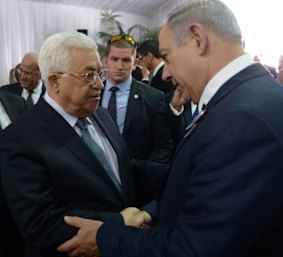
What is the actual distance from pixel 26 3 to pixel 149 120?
21.1 feet

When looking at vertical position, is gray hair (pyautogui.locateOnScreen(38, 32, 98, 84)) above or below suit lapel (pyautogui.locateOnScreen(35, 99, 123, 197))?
above

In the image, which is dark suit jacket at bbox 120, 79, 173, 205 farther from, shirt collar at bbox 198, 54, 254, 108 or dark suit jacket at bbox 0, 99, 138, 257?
shirt collar at bbox 198, 54, 254, 108

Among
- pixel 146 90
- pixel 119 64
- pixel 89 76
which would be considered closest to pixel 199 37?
pixel 89 76

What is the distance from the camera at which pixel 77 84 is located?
1457 millimetres

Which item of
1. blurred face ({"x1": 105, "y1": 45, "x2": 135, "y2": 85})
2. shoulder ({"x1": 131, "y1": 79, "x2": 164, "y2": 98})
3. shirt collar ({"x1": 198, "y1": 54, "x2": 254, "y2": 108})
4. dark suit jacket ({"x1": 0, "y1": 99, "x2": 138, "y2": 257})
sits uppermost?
shirt collar ({"x1": 198, "y1": 54, "x2": 254, "y2": 108})

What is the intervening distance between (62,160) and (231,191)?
680mm

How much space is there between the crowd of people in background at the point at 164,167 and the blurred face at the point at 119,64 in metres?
0.82

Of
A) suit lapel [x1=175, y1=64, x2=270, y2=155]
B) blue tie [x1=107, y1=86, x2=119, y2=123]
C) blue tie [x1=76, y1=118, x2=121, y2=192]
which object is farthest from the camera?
blue tie [x1=107, y1=86, x2=119, y2=123]

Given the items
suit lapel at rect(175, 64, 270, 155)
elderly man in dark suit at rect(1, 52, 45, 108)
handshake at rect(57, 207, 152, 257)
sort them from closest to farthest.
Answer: suit lapel at rect(175, 64, 270, 155) < handshake at rect(57, 207, 152, 257) < elderly man in dark suit at rect(1, 52, 45, 108)

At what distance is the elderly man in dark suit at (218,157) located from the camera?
2.69ft

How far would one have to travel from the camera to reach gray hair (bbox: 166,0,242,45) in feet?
3.23

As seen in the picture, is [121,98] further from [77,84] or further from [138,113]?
[77,84]

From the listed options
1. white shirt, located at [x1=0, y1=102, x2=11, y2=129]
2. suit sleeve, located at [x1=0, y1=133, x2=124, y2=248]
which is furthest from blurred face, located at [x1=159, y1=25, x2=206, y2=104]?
white shirt, located at [x1=0, y1=102, x2=11, y2=129]

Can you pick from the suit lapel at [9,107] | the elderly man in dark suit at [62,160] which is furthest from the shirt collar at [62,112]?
the suit lapel at [9,107]
